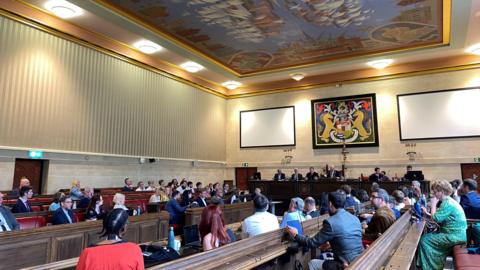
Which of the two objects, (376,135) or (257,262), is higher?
(376,135)

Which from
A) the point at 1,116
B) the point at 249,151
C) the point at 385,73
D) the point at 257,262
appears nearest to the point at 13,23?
the point at 1,116

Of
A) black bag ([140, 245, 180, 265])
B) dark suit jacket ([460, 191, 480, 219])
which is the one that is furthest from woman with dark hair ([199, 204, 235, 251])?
dark suit jacket ([460, 191, 480, 219])

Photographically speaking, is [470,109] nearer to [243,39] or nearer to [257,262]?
[243,39]

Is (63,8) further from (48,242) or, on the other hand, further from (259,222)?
(259,222)

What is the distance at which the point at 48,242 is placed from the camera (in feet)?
14.1

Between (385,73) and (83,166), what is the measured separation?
40.7 feet

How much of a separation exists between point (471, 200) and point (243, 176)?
1222 cm

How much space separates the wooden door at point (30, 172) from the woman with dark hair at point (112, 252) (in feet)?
27.0

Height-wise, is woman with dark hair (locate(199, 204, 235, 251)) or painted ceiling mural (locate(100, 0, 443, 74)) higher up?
painted ceiling mural (locate(100, 0, 443, 74))

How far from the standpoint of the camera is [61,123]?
31.2 feet

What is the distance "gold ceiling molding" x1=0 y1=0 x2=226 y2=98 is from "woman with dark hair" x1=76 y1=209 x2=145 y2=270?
8.62 metres

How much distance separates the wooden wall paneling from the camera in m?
4.36

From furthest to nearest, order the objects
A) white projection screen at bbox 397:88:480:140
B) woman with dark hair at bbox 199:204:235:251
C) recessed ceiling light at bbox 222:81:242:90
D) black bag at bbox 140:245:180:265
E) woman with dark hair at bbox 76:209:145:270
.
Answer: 1. recessed ceiling light at bbox 222:81:242:90
2. white projection screen at bbox 397:88:480:140
3. woman with dark hair at bbox 199:204:235:251
4. black bag at bbox 140:245:180:265
5. woman with dark hair at bbox 76:209:145:270

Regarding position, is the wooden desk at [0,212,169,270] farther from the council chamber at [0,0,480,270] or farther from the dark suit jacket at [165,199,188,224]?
the dark suit jacket at [165,199,188,224]
